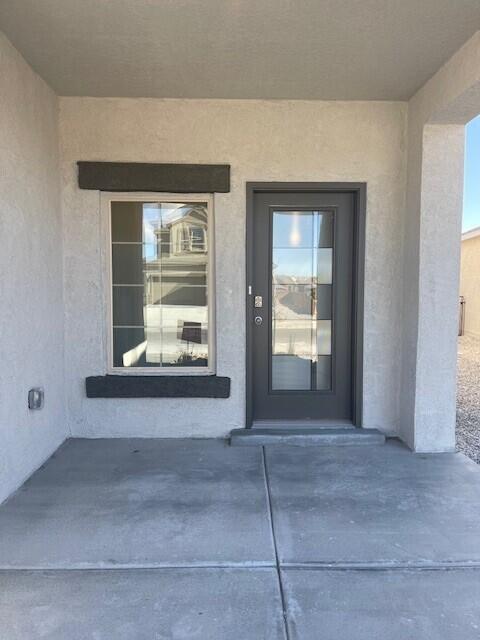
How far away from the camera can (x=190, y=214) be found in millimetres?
4125

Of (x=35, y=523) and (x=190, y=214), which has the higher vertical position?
Answer: (x=190, y=214)

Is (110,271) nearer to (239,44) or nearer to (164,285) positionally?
(164,285)

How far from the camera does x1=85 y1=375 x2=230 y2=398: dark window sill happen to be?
4035 mm

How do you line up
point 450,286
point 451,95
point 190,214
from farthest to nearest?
point 190,214, point 450,286, point 451,95

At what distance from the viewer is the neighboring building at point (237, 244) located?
351 centimetres

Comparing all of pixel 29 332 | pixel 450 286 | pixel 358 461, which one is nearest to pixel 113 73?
pixel 29 332

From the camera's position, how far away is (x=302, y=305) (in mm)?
4258

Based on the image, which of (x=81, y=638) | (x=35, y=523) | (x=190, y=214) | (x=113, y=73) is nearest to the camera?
(x=81, y=638)

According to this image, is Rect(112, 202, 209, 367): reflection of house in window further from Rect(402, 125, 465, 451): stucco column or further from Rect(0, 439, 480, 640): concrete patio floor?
Rect(402, 125, 465, 451): stucco column

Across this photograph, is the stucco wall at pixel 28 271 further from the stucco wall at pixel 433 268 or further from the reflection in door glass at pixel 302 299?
the stucco wall at pixel 433 268

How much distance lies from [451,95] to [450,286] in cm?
137

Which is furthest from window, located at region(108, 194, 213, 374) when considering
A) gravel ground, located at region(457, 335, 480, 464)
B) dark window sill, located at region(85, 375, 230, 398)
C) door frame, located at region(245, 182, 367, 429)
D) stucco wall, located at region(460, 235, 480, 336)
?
stucco wall, located at region(460, 235, 480, 336)

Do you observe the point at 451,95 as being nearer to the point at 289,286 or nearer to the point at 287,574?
the point at 289,286

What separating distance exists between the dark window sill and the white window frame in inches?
4.0
